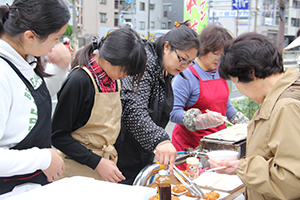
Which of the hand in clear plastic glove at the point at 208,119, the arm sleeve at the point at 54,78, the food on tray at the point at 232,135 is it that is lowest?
the food on tray at the point at 232,135

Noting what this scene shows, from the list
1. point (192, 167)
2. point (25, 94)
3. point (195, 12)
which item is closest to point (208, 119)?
point (192, 167)

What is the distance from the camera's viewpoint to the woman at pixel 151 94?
2086 mm

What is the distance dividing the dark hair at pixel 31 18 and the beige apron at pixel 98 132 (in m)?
0.50

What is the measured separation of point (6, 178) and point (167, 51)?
4.75 feet

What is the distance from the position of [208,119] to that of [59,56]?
133cm

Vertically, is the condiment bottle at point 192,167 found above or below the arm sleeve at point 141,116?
below

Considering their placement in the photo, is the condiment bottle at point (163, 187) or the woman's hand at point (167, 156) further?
the woman's hand at point (167, 156)

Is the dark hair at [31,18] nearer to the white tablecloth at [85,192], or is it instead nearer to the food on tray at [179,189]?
the white tablecloth at [85,192]

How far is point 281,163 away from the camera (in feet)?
4.13

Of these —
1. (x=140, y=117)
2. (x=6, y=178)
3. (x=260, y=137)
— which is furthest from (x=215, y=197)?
(x=6, y=178)

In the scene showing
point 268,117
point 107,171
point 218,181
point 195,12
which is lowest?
point 218,181

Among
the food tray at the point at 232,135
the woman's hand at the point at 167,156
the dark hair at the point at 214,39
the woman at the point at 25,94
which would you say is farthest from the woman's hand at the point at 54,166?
the dark hair at the point at 214,39

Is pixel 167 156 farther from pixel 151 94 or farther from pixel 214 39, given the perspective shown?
pixel 214 39

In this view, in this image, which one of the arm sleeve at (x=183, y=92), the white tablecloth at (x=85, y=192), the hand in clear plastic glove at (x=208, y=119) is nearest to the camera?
the white tablecloth at (x=85, y=192)
